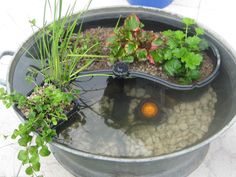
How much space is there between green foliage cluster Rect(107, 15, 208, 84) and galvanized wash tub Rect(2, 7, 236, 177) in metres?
0.12

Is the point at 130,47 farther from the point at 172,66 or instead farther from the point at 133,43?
the point at 172,66

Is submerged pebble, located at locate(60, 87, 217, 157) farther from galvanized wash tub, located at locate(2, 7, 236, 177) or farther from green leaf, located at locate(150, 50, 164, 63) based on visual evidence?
green leaf, located at locate(150, 50, 164, 63)

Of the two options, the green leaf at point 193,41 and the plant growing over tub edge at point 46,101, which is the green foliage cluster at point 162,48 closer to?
the green leaf at point 193,41

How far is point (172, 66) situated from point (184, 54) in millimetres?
75

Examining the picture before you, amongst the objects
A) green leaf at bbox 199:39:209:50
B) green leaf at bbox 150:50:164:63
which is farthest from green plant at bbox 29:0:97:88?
green leaf at bbox 199:39:209:50

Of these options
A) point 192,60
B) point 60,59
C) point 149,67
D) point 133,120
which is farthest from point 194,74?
point 60,59

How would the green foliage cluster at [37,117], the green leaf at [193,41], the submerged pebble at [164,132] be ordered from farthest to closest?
the green leaf at [193,41], the submerged pebble at [164,132], the green foliage cluster at [37,117]

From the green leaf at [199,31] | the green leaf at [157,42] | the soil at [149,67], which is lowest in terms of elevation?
the soil at [149,67]

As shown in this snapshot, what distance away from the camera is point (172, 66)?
1623mm

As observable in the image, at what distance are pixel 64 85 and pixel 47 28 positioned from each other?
0.30 m

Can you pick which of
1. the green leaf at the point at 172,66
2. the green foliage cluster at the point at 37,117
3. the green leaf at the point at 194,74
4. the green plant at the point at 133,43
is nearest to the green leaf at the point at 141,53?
the green plant at the point at 133,43

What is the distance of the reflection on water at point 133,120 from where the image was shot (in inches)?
59.2

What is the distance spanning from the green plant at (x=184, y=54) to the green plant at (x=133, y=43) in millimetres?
49

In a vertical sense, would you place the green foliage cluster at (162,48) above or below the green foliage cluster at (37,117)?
above
